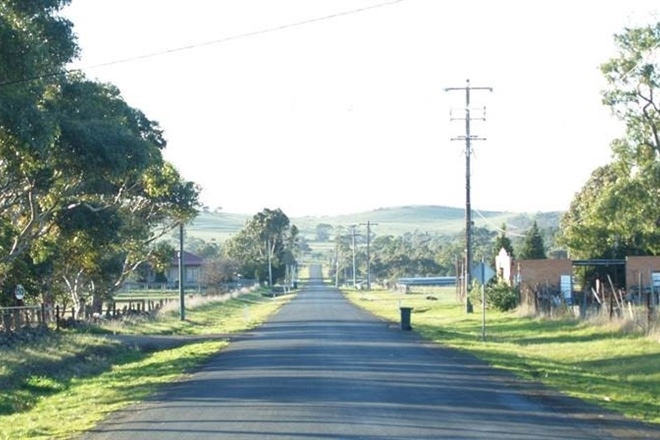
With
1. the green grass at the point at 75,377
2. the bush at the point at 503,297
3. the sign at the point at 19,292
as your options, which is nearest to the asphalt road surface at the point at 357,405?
the green grass at the point at 75,377

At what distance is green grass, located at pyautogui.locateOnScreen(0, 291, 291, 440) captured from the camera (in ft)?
55.0

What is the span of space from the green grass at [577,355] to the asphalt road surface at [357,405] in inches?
29.7

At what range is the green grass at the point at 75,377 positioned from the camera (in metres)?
16.8

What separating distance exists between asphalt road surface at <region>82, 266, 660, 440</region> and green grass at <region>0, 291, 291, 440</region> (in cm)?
69

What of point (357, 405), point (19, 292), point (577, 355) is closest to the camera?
point (357, 405)

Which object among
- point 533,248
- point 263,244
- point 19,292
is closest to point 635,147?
point 19,292

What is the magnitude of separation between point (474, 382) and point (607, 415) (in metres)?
5.12

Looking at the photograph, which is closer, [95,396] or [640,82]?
[95,396]

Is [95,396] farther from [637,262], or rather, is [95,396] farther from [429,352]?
[637,262]

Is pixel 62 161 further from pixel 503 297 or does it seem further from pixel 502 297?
pixel 502 297

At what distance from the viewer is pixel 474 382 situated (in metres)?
21.3

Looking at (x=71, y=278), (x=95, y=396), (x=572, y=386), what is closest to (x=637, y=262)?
(x=71, y=278)

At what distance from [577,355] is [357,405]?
12243mm

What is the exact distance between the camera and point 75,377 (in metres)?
25.6
